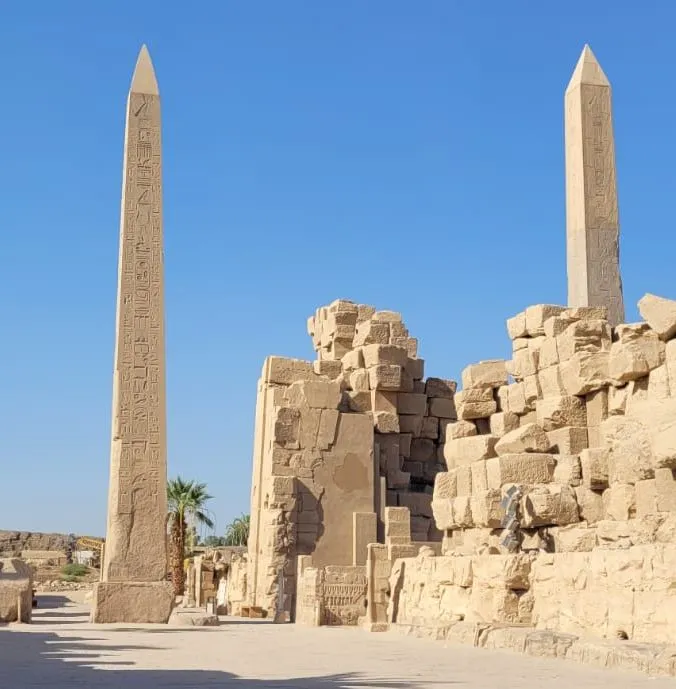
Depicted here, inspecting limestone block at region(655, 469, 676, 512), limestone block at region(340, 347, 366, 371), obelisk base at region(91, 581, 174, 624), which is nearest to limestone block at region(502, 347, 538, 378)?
limestone block at region(655, 469, 676, 512)

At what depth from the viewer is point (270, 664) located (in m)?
8.07

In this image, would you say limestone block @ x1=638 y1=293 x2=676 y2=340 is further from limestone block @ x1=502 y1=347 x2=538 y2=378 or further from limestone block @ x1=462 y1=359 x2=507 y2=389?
limestone block @ x1=462 y1=359 x2=507 y2=389

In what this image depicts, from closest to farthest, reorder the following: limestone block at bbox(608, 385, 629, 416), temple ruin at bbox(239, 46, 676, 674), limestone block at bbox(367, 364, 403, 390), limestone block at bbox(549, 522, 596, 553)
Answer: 1. temple ruin at bbox(239, 46, 676, 674)
2. limestone block at bbox(549, 522, 596, 553)
3. limestone block at bbox(608, 385, 629, 416)
4. limestone block at bbox(367, 364, 403, 390)

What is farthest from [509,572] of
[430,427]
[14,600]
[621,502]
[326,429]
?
[430,427]

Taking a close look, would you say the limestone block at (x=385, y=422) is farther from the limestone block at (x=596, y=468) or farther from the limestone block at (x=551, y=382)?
the limestone block at (x=596, y=468)

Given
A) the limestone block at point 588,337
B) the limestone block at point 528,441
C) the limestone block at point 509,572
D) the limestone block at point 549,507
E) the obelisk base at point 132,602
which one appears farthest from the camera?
the obelisk base at point 132,602

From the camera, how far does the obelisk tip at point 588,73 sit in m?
16.0

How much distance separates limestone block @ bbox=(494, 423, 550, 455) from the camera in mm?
12602

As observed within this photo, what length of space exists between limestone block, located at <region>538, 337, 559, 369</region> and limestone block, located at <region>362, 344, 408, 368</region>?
6065 mm

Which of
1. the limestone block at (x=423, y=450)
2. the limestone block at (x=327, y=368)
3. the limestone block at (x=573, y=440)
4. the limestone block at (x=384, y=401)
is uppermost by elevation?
the limestone block at (x=327, y=368)

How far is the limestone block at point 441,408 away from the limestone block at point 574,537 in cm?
850

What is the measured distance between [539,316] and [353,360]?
21.3 ft

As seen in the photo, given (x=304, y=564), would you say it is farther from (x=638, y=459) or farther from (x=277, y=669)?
(x=277, y=669)

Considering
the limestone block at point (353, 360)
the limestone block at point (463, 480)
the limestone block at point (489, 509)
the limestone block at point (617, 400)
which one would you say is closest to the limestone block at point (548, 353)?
the limestone block at point (617, 400)
